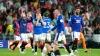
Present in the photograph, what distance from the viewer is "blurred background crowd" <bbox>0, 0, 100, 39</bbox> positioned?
31703mm

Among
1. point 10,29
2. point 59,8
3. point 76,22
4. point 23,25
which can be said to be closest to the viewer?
point 76,22

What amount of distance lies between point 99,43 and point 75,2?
17.4 ft

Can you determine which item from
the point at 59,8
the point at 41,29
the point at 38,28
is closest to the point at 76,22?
the point at 41,29

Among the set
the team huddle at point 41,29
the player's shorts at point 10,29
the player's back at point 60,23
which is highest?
the player's back at point 60,23

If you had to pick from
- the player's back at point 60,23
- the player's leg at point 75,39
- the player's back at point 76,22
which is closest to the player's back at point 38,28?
the player's back at point 76,22

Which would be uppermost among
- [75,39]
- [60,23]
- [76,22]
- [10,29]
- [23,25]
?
[60,23]

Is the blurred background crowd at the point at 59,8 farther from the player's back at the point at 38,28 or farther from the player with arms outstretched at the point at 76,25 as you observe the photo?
the player's back at the point at 38,28

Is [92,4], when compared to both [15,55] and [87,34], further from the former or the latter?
[15,55]

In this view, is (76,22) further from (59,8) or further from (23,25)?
(59,8)

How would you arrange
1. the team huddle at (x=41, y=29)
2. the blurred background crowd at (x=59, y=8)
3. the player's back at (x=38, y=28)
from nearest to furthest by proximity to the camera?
the team huddle at (x=41, y=29), the player's back at (x=38, y=28), the blurred background crowd at (x=59, y=8)

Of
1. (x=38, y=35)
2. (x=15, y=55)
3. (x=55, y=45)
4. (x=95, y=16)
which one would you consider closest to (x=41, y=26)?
(x=38, y=35)

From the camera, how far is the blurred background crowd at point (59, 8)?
3170 centimetres

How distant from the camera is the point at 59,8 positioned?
3281 centimetres

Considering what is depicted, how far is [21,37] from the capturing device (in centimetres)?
2672
